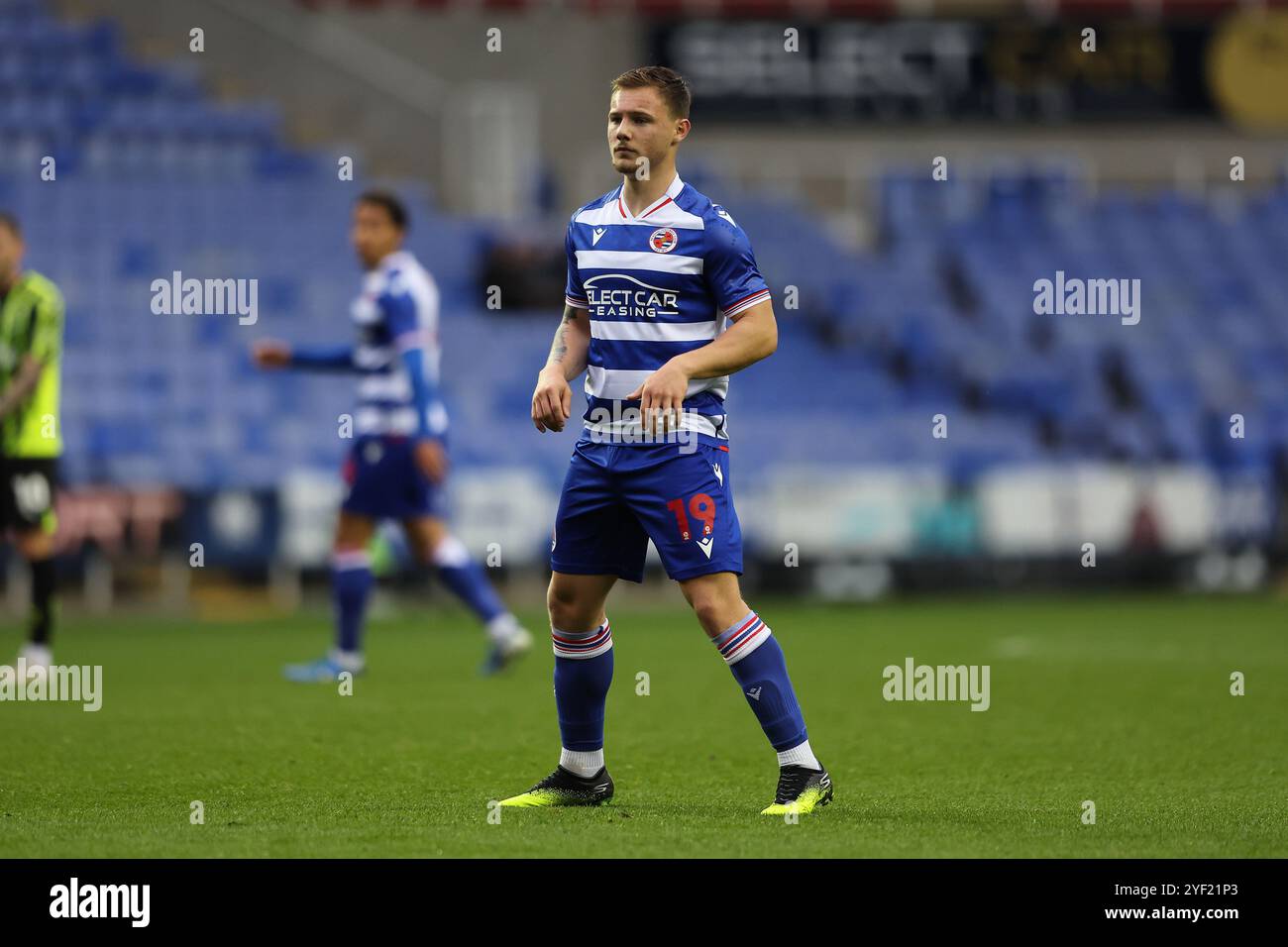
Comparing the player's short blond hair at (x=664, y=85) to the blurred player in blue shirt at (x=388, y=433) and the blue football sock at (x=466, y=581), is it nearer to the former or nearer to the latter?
the blurred player in blue shirt at (x=388, y=433)

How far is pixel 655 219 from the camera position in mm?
5879

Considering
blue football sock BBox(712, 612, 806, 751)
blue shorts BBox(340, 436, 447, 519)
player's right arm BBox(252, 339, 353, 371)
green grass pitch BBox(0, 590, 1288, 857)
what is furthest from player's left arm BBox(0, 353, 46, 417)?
blue football sock BBox(712, 612, 806, 751)

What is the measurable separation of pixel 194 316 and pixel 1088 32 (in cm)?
1181

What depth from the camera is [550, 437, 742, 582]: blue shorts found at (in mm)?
5789

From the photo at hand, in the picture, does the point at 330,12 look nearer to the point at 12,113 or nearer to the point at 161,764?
the point at 12,113

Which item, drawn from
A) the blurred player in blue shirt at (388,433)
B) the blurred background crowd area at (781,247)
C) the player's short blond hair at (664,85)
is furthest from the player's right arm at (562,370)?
the blurred background crowd area at (781,247)

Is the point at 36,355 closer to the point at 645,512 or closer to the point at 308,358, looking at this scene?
the point at 308,358

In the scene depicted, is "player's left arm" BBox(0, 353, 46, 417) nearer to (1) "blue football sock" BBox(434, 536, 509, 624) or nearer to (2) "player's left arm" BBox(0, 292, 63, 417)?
(2) "player's left arm" BBox(0, 292, 63, 417)

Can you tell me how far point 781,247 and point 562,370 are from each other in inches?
642

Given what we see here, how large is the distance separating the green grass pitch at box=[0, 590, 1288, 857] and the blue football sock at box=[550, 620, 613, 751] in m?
0.26

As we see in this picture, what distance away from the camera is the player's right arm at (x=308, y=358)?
392 inches

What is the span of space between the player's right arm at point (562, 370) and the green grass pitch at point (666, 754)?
46.4 inches

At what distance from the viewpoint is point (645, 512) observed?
5840 mm
